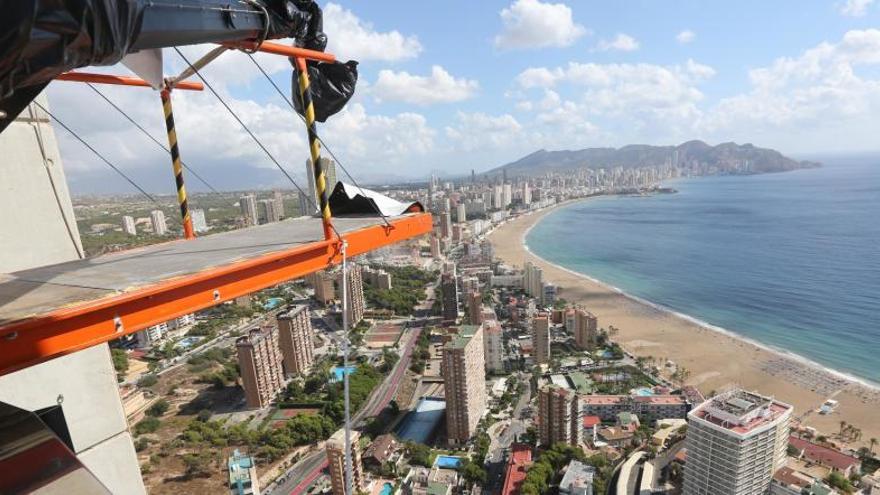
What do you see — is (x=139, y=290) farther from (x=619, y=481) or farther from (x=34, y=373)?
(x=619, y=481)

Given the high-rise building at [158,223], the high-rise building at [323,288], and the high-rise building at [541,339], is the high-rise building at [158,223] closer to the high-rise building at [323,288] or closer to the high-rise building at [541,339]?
the high-rise building at [323,288]

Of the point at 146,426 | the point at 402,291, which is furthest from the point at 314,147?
the point at 402,291

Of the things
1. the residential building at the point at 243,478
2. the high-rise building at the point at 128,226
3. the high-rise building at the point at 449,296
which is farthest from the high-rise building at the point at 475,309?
the high-rise building at the point at 128,226

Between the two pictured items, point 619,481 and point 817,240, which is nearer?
point 619,481

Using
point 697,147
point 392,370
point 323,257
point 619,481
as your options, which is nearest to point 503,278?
point 392,370

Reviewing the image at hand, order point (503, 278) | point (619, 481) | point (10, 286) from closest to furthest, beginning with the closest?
point (10, 286), point (619, 481), point (503, 278)
